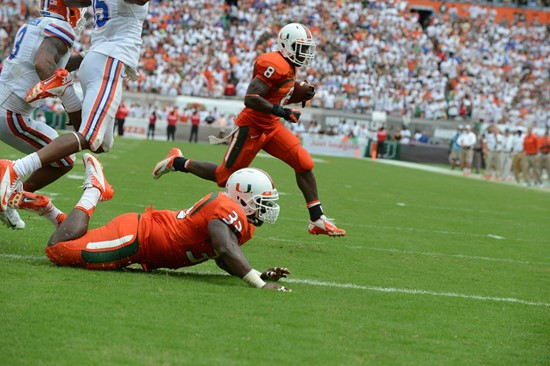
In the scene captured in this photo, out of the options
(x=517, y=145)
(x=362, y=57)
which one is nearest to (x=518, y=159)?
(x=517, y=145)

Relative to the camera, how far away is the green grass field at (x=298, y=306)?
4000mm

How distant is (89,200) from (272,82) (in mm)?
2591

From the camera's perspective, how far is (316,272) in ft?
21.6

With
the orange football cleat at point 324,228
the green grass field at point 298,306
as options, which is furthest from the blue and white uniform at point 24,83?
the orange football cleat at point 324,228

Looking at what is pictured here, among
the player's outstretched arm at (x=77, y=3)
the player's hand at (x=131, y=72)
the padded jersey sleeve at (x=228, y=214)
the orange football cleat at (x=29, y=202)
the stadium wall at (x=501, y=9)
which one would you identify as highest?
the stadium wall at (x=501, y=9)

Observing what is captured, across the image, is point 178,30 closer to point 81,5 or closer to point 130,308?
point 81,5

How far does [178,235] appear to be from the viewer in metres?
5.68

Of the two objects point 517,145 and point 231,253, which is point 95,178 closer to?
point 231,253

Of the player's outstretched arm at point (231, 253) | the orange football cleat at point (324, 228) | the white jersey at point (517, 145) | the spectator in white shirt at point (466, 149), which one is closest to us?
the player's outstretched arm at point (231, 253)

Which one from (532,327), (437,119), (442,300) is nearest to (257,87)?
(442,300)

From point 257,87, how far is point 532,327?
3654 mm

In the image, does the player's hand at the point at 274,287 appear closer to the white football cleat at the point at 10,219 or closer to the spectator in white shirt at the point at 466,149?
the white football cleat at the point at 10,219

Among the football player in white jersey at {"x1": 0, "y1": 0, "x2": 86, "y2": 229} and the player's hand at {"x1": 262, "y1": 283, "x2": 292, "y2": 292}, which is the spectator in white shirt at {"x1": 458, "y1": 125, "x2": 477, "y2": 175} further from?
the player's hand at {"x1": 262, "y1": 283, "x2": 292, "y2": 292}

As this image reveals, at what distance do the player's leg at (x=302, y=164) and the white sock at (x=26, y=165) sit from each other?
8.85 feet
